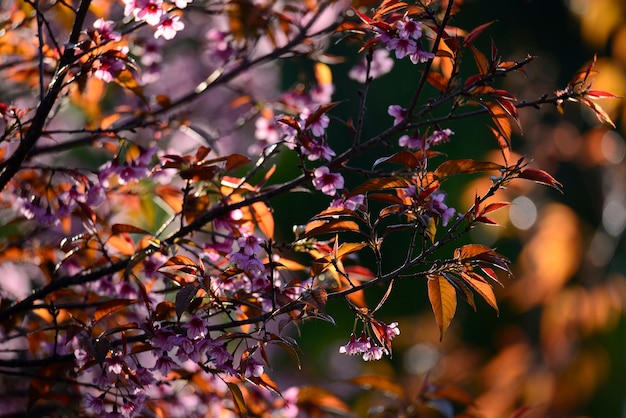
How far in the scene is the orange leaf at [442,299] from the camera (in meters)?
0.86

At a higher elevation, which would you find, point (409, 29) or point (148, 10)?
point (148, 10)

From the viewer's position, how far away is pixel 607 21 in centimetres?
225

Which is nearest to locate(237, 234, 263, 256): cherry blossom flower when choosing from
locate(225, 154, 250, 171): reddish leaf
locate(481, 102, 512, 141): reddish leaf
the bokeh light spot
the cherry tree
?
the cherry tree

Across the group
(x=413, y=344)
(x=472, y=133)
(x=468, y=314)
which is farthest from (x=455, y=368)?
(x=472, y=133)

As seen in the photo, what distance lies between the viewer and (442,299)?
0.87 m

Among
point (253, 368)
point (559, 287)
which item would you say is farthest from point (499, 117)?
point (559, 287)

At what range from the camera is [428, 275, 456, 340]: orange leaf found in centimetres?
86

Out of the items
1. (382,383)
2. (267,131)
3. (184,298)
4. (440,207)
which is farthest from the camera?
(267,131)

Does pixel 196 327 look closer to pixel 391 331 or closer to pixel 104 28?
pixel 391 331

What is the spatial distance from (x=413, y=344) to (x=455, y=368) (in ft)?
1.36

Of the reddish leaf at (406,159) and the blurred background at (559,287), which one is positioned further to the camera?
the blurred background at (559,287)

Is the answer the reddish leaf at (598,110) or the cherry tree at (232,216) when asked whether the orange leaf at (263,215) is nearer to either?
the cherry tree at (232,216)

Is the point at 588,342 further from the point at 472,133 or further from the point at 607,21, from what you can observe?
the point at 472,133

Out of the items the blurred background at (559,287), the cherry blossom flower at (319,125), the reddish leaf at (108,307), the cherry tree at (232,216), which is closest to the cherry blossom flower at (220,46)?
the cherry tree at (232,216)
